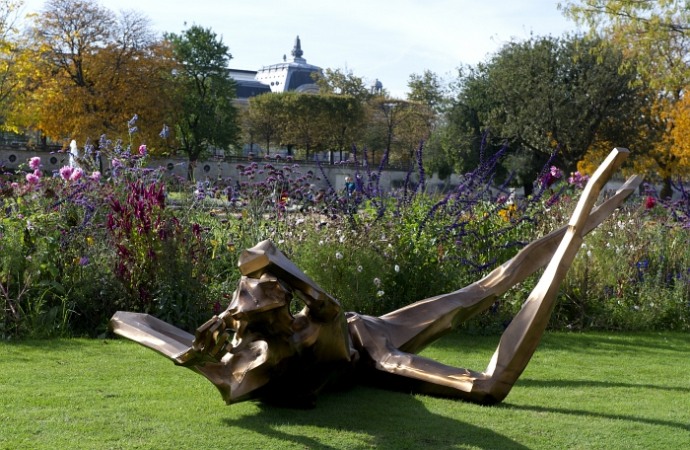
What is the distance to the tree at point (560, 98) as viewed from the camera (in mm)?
35781

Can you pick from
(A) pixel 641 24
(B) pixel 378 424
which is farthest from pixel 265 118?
(B) pixel 378 424

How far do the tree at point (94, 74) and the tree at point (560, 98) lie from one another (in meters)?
14.9

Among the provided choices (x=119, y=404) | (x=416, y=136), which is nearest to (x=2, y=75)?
(x=416, y=136)

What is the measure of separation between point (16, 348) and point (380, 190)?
384cm

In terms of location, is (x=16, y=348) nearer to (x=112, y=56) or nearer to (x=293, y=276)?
(x=293, y=276)

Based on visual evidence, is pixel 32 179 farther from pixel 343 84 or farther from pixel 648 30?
pixel 343 84

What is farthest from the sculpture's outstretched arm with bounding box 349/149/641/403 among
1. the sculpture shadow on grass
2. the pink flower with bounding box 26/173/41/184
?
the pink flower with bounding box 26/173/41/184

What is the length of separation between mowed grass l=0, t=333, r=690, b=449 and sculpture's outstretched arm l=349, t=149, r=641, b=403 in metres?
0.21

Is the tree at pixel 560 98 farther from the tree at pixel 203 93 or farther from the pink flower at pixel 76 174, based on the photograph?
the pink flower at pixel 76 174

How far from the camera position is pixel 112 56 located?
4150 cm

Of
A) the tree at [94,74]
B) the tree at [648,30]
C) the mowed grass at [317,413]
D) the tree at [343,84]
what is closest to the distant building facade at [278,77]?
the tree at [343,84]

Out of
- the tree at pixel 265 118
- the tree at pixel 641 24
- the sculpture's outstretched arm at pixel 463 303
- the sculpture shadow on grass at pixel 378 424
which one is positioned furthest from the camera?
the tree at pixel 265 118

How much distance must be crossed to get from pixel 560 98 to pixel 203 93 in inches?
874

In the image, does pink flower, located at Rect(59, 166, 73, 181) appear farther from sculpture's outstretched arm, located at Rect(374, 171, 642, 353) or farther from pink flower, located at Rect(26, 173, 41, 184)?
sculpture's outstretched arm, located at Rect(374, 171, 642, 353)
